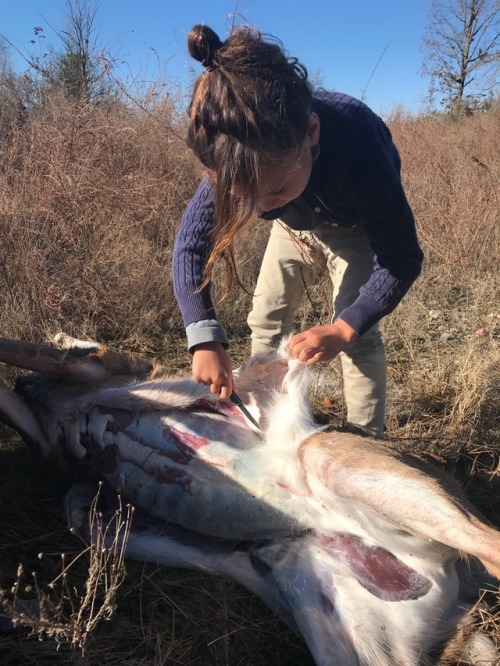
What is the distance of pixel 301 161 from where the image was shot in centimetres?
204

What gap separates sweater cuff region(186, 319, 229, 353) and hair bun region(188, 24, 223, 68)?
0.97 metres

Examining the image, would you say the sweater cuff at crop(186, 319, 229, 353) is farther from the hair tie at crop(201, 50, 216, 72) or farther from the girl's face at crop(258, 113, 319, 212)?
the hair tie at crop(201, 50, 216, 72)

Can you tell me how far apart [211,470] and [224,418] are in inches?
9.8

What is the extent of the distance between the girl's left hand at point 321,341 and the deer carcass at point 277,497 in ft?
0.35

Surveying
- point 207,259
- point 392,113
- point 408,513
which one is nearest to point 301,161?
point 207,259

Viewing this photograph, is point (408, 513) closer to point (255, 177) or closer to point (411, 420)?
point (255, 177)

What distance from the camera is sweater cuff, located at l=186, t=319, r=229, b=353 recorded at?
2275 millimetres

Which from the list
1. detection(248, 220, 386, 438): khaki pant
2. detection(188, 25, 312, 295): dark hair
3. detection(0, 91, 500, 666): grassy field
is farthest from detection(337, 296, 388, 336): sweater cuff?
detection(0, 91, 500, 666): grassy field

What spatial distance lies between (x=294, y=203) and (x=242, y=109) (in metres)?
0.78

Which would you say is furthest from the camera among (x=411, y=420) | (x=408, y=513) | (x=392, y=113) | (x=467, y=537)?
(x=392, y=113)

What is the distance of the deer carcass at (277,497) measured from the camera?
1.79 m

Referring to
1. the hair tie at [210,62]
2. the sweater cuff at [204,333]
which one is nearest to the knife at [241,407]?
the sweater cuff at [204,333]

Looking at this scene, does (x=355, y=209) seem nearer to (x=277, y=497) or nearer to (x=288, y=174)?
(x=288, y=174)

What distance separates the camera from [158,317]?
14.4 feet
